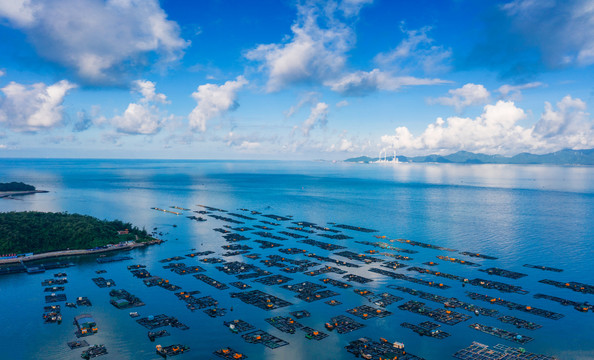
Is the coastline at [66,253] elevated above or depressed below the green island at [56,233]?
below

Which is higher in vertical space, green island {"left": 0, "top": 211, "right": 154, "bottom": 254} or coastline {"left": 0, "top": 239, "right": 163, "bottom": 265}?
green island {"left": 0, "top": 211, "right": 154, "bottom": 254}

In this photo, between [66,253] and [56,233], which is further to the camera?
[56,233]

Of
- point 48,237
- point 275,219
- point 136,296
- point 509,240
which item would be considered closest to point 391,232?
point 509,240

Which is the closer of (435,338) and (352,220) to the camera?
(435,338)

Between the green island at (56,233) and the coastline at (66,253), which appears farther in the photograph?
the green island at (56,233)

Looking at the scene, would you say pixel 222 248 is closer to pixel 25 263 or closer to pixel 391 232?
pixel 25 263

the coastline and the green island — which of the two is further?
the green island

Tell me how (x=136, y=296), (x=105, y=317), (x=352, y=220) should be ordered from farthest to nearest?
(x=352, y=220) → (x=136, y=296) → (x=105, y=317)

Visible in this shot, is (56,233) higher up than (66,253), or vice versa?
(56,233)
